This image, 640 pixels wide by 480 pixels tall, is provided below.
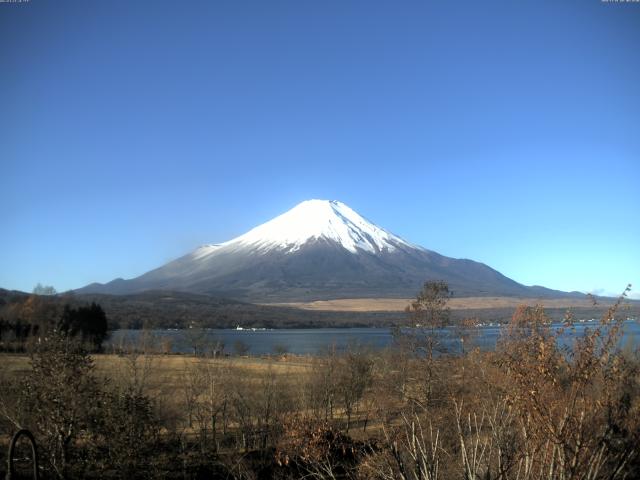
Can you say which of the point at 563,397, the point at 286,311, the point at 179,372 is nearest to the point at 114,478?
the point at 563,397

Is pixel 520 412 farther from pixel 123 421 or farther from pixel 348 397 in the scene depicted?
pixel 348 397

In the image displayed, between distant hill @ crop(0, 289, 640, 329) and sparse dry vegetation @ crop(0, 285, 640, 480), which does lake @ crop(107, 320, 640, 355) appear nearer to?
sparse dry vegetation @ crop(0, 285, 640, 480)

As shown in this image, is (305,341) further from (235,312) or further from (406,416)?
(406,416)

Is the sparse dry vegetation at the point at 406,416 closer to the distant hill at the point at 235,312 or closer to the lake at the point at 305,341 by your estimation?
the lake at the point at 305,341

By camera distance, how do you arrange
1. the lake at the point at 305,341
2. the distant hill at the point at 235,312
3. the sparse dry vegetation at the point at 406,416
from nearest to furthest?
the sparse dry vegetation at the point at 406,416, the lake at the point at 305,341, the distant hill at the point at 235,312

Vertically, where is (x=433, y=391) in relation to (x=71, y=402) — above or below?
below

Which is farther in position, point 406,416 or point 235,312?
point 235,312

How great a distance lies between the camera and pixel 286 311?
181 metres

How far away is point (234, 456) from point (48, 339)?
853 centimetres

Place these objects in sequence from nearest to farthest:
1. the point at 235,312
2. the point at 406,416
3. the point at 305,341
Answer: the point at 406,416
the point at 305,341
the point at 235,312

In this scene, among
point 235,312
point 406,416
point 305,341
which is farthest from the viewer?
point 235,312

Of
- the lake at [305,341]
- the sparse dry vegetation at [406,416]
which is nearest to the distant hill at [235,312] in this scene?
the lake at [305,341]

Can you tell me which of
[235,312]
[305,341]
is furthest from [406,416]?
[235,312]

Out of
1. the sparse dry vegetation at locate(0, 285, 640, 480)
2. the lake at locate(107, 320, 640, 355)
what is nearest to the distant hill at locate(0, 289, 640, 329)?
the lake at locate(107, 320, 640, 355)
